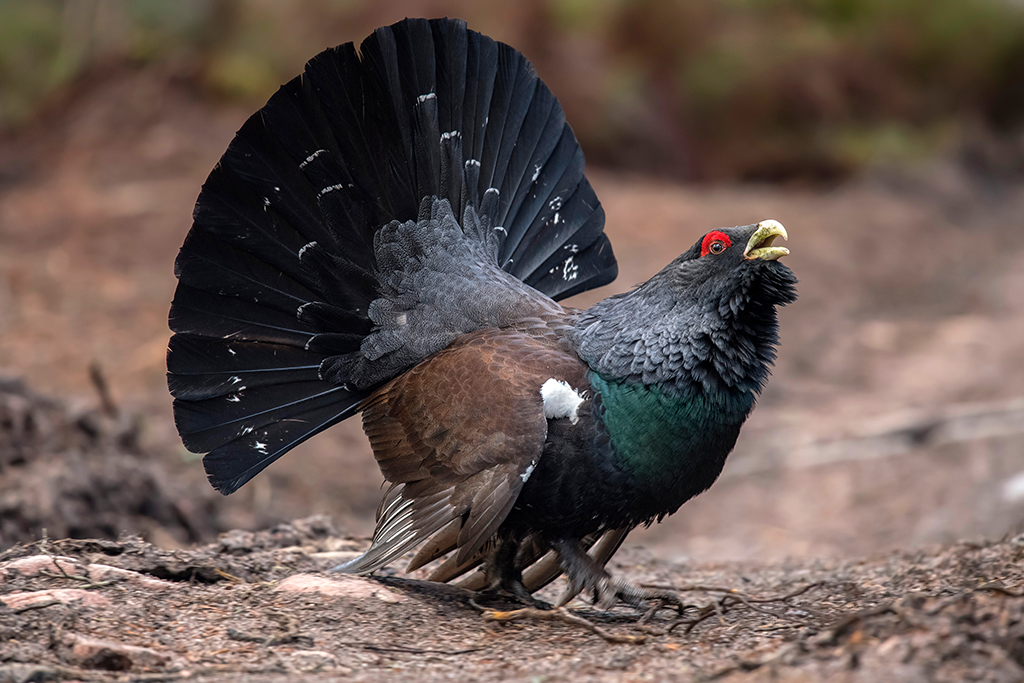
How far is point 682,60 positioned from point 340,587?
40.2 ft

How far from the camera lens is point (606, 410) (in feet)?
11.3

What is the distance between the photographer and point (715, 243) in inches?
140

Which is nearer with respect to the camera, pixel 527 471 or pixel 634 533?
pixel 527 471

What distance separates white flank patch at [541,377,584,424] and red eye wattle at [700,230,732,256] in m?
0.71

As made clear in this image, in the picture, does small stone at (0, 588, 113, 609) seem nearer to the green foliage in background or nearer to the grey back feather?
the grey back feather

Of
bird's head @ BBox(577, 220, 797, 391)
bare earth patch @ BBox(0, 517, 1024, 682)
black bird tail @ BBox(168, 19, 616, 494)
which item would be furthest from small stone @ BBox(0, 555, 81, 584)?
bird's head @ BBox(577, 220, 797, 391)

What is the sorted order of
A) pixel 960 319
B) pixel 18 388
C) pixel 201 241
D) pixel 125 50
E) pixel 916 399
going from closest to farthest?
pixel 201 241
pixel 18 388
pixel 916 399
pixel 960 319
pixel 125 50

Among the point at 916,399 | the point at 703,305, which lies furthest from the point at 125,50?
the point at 703,305

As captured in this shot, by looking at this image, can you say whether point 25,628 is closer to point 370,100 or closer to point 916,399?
point 370,100

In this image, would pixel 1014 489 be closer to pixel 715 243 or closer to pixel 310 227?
pixel 715 243

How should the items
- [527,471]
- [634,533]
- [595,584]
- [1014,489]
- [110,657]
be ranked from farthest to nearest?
[634,533] < [1014,489] < [595,584] < [527,471] < [110,657]

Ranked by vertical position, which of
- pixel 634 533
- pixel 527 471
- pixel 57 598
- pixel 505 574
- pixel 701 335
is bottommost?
pixel 634 533

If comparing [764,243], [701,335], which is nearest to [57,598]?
[701,335]

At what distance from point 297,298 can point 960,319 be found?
8.31 metres
